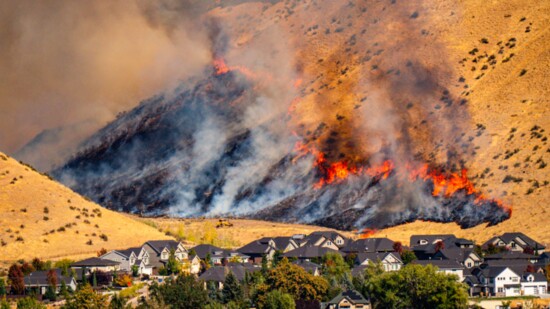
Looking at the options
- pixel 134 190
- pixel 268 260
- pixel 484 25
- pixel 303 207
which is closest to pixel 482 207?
pixel 303 207

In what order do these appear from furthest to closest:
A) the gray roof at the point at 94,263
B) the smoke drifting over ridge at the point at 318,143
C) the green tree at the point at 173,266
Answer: the smoke drifting over ridge at the point at 318,143, the green tree at the point at 173,266, the gray roof at the point at 94,263

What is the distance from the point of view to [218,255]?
11631 cm

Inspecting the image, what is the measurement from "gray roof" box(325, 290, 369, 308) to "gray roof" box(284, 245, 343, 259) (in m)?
23.9

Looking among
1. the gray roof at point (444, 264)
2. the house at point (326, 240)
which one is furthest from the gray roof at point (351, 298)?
the house at point (326, 240)

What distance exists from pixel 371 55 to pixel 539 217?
6087 cm

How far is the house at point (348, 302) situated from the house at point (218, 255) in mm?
25480

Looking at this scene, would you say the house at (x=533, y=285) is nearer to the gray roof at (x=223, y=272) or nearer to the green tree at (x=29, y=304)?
the gray roof at (x=223, y=272)

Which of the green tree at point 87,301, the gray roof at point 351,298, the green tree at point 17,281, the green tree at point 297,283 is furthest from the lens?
the green tree at point 17,281

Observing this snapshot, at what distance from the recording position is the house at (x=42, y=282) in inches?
3691

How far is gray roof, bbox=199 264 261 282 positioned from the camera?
9796 centimetres

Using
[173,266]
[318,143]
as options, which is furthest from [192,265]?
[318,143]

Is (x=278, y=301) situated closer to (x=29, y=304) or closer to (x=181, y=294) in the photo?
(x=181, y=294)

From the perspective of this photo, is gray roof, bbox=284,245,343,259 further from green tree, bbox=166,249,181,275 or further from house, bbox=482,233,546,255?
house, bbox=482,233,546,255

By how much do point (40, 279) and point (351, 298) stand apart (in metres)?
25.8
